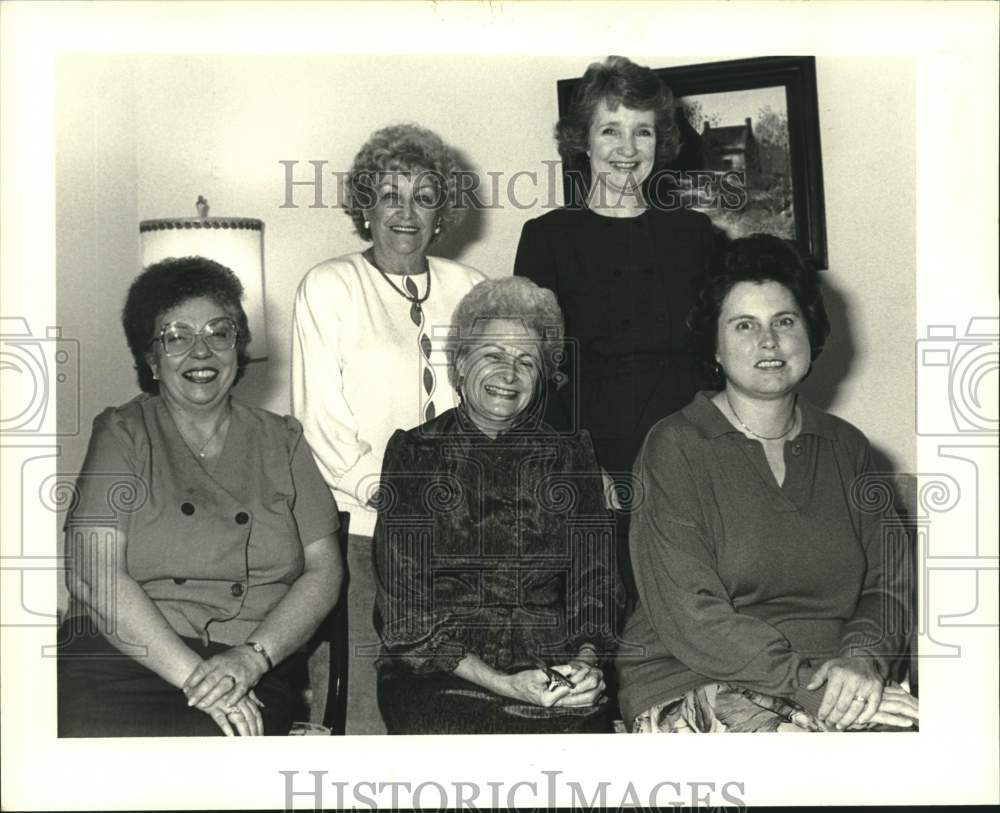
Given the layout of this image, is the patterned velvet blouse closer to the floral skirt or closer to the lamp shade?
the floral skirt

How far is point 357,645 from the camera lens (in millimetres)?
3096

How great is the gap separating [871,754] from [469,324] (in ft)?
4.63

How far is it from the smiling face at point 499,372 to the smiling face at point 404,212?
0.27 m

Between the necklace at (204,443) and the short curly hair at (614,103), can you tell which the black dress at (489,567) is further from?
the short curly hair at (614,103)

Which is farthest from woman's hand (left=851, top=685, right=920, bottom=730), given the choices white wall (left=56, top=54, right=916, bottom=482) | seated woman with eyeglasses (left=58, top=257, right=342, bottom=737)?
seated woman with eyeglasses (left=58, top=257, right=342, bottom=737)

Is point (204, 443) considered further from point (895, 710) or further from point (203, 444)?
point (895, 710)

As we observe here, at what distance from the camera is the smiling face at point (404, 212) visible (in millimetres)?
3133

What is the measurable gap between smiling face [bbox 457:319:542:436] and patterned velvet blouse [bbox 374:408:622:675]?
0.04 metres

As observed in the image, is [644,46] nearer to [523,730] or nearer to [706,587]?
[706,587]

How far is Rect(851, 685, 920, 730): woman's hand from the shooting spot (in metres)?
3.16

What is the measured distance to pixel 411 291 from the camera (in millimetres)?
3141

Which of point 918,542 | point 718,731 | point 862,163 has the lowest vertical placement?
point 718,731

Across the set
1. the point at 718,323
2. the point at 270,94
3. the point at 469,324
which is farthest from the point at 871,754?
the point at 270,94

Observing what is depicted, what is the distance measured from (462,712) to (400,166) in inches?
50.2
